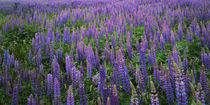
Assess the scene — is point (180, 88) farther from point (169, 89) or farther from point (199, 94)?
point (169, 89)

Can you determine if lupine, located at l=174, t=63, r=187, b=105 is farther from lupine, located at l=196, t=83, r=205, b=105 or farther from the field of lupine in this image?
lupine, located at l=196, t=83, r=205, b=105

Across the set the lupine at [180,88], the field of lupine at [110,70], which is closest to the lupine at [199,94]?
the field of lupine at [110,70]

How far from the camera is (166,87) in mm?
2906

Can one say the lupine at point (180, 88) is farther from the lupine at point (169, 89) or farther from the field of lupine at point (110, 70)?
the lupine at point (169, 89)

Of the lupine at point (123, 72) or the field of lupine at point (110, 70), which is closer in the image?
the field of lupine at point (110, 70)

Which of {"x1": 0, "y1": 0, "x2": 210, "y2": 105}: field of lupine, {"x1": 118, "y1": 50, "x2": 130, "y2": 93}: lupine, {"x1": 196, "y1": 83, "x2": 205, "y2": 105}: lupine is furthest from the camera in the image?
{"x1": 118, "y1": 50, "x2": 130, "y2": 93}: lupine

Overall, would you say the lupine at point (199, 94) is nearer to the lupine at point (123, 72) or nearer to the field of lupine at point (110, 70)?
the field of lupine at point (110, 70)

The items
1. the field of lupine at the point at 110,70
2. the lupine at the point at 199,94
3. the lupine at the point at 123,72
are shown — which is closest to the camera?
the lupine at the point at 199,94

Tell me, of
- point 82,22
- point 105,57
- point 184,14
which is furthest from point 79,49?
point 184,14

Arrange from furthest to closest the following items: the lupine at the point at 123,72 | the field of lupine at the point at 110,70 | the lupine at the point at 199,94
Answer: the lupine at the point at 123,72 < the field of lupine at the point at 110,70 < the lupine at the point at 199,94

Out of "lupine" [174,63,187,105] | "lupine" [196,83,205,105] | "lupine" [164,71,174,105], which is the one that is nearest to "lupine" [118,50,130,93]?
"lupine" [164,71,174,105]

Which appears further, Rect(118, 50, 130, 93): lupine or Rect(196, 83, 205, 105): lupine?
Rect(118, 50, 130, 93): lupine

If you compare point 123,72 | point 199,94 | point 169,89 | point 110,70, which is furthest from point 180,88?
point 110,70

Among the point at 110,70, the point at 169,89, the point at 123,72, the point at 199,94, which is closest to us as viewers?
the point at 199,94
